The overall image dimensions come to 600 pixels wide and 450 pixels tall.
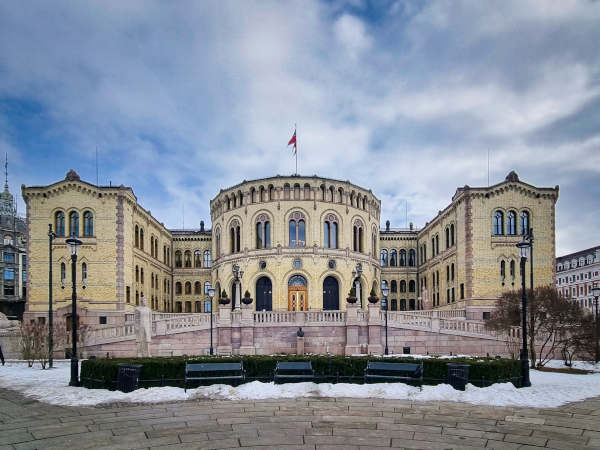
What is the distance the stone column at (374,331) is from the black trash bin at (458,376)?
14970 millimetres

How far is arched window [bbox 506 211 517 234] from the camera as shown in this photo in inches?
1671

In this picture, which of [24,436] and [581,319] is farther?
[581,319]

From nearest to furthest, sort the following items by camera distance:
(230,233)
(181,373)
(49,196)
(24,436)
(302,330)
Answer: (24,436), (181,373), (302,330), (49,196), (230,233)

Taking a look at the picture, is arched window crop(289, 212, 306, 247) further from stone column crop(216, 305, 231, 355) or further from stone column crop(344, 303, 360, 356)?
stone column crop(216, 305, 231, 355)

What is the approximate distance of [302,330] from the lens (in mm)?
31406

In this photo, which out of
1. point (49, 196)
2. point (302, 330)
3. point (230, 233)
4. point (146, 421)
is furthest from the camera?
point (230, 233)

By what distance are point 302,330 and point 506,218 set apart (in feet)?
73.5

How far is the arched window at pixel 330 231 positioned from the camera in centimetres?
4641

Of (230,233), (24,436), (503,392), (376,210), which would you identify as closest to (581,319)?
(503,392)

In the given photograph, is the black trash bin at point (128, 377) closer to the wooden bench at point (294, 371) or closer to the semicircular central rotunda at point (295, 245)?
the wooden bench at point (294, 371)

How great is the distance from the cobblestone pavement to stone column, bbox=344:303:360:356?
16.5 metres

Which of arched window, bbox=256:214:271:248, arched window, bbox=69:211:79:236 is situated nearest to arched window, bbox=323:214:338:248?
arched window, bbox=256:214:271:248

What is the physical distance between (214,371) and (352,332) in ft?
51.6

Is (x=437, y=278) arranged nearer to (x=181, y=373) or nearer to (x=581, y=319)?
(x=581, y=319)
